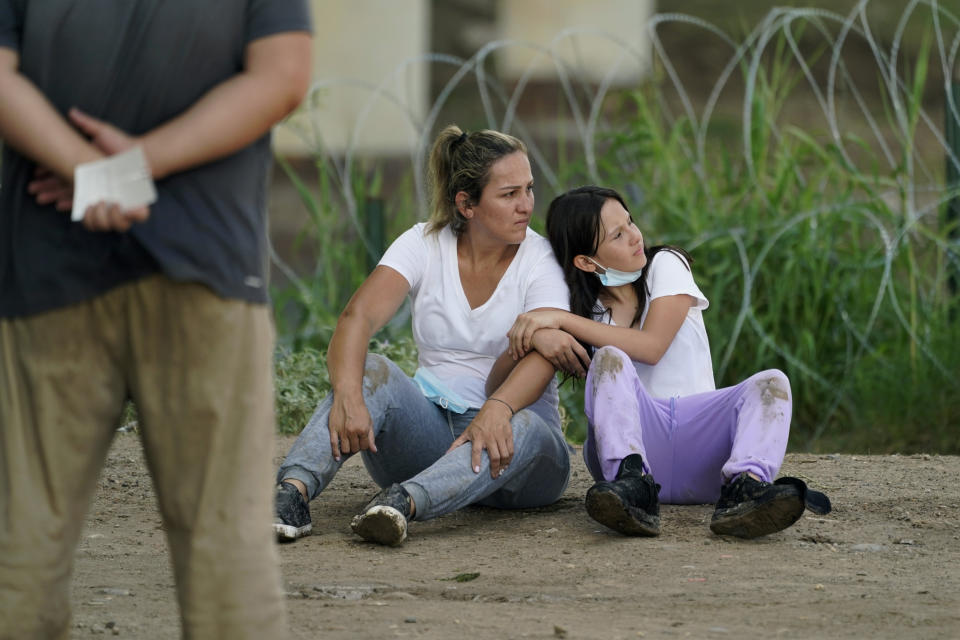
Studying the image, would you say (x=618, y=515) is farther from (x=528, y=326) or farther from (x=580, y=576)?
(x=528, y=326)

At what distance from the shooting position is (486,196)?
138 inches

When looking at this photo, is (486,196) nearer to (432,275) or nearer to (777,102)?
(432,275)

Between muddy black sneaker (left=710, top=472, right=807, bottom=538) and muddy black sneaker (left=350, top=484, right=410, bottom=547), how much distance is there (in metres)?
0.75

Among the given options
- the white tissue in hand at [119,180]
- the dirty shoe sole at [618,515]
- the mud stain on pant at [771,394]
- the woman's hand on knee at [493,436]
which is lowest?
the dirty shoe sole at [618,515]

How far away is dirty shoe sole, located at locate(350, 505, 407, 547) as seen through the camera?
10.3ft

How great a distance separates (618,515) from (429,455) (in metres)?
0.61

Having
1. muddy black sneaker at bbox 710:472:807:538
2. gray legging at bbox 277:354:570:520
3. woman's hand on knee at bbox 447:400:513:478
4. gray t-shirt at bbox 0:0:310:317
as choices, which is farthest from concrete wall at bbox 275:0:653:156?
gray t-shirt at bbox 0:0:310:317

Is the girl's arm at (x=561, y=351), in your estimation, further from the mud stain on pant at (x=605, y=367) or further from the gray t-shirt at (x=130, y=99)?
the gray t-shirt at (x=130, y=99)

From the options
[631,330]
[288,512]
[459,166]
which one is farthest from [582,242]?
[288,512]

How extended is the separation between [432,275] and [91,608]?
4.25ft

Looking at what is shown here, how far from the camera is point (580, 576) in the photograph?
2992 mm

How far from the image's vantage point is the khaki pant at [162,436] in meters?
1.93

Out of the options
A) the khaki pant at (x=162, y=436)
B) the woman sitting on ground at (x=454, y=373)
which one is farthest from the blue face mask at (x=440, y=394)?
the khaki pant at (x=162, y=436)

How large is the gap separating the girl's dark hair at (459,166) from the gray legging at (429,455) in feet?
1.50
